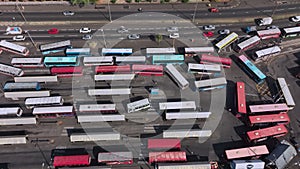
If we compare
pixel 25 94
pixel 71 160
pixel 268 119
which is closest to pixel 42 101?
pixel 25 94

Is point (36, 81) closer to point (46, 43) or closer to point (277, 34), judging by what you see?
point (46, 43)

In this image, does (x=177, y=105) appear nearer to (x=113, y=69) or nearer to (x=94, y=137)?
(x=113, y=69)

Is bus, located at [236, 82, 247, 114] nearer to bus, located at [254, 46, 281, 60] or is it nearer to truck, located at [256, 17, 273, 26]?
bus, located at [254, 46, 281, 60]

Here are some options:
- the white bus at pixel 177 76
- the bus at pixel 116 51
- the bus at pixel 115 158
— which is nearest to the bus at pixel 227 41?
the white bus at pixel 177 76

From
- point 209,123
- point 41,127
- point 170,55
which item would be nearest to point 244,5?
point 170,55

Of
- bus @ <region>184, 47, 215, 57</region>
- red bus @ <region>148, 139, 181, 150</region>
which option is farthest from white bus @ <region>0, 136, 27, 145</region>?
bus @ <region>184, 47, 215, 57</region>

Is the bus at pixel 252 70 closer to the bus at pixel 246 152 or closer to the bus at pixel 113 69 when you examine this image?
the bus at pixel 246 152
